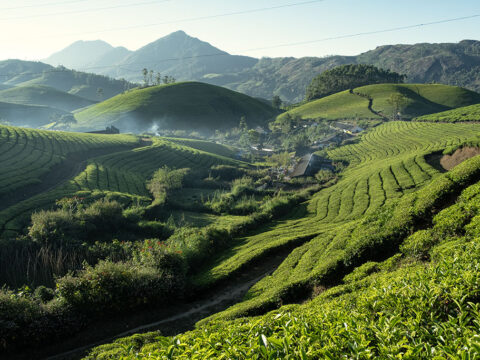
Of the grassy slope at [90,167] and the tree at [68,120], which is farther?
the tree at [68,120]

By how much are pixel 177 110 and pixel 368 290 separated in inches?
6687

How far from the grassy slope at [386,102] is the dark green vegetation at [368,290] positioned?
111688 mm

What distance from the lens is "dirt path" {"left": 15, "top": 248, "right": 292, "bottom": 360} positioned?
46.2ft

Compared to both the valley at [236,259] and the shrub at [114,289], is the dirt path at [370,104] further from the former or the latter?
the shrub at [114,289]

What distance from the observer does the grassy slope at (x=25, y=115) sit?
181625mm

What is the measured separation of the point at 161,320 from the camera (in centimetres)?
1655

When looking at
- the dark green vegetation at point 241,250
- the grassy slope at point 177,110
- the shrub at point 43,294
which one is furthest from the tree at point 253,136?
the shrub at point 43,294

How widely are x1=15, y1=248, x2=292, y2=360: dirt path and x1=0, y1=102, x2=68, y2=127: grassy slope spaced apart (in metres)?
206

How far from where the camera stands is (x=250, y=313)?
1373cm

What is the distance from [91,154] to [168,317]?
70.5 metres

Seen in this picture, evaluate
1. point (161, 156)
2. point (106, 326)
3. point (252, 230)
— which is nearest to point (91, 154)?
point (161, 156)

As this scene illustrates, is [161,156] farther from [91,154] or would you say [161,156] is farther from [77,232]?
[77,232]

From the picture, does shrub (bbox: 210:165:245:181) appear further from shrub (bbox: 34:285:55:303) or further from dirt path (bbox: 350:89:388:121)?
dirt path (bbox: 350:89:388:121)


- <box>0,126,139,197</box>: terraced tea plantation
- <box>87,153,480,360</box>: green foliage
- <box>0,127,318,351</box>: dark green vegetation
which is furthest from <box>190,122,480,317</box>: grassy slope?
<box>0,126,139,197</box>: terraced tea plantation
